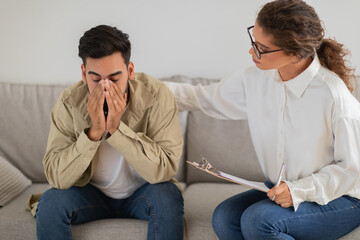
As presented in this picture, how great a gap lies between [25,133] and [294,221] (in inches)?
55.7

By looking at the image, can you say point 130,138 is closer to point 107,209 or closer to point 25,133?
point 107,209

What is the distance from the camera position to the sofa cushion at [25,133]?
217cm

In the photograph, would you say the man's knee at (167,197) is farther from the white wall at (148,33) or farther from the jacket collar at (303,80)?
the white wall at (148,33)

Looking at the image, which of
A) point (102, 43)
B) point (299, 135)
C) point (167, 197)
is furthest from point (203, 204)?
point (102, 43)

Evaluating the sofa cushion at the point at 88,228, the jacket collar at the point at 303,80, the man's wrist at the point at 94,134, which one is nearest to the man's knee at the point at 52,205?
the sofa cushion at the point at 88,228

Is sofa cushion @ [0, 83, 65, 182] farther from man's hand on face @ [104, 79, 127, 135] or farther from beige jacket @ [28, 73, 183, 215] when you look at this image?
man's hand on face @ [104, 79, 127, 135]

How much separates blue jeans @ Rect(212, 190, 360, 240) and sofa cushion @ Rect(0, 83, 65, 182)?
Result: 3.54 feet

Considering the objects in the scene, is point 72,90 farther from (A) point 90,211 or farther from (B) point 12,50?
(B) point 12,50

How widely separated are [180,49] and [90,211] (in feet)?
3.64

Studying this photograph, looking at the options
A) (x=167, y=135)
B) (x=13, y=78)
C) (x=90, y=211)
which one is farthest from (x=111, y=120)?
(x=13, y=78)

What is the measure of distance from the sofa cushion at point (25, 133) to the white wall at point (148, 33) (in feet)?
1.13

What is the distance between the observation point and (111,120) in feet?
5.13

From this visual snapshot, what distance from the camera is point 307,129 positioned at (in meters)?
1.53

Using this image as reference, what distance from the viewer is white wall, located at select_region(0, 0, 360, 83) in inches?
92.2
